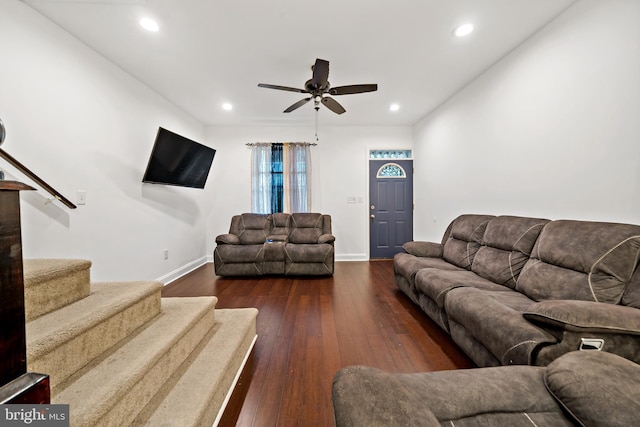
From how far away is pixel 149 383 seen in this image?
3.58 feet

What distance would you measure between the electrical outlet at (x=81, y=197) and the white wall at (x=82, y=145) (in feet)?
0.13

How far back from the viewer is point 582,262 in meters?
1.53

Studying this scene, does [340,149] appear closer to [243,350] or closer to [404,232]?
[404,232]

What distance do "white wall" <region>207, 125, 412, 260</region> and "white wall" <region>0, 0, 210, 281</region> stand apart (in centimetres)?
122

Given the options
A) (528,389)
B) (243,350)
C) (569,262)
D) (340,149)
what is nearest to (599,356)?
(528,389)

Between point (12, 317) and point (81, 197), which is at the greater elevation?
point (81, 197)

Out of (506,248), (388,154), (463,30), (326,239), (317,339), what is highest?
(463,30)

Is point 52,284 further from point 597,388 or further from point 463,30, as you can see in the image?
point 463,30

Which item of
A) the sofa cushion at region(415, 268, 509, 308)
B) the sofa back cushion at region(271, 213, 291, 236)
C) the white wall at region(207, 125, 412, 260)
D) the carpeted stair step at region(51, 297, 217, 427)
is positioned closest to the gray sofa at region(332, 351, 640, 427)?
the carpeted stair step at region(51, 297, 217, 427)

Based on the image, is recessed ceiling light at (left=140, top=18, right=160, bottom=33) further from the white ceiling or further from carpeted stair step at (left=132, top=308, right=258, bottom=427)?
carpeted stair step at (left=132, top=308, right=258, bottom=427)

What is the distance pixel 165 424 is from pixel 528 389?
148 centimetres

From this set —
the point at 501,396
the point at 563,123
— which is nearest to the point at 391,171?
the point at 563,123

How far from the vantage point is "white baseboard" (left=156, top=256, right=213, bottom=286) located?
3297 mm

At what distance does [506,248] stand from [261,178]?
4.00 metres
